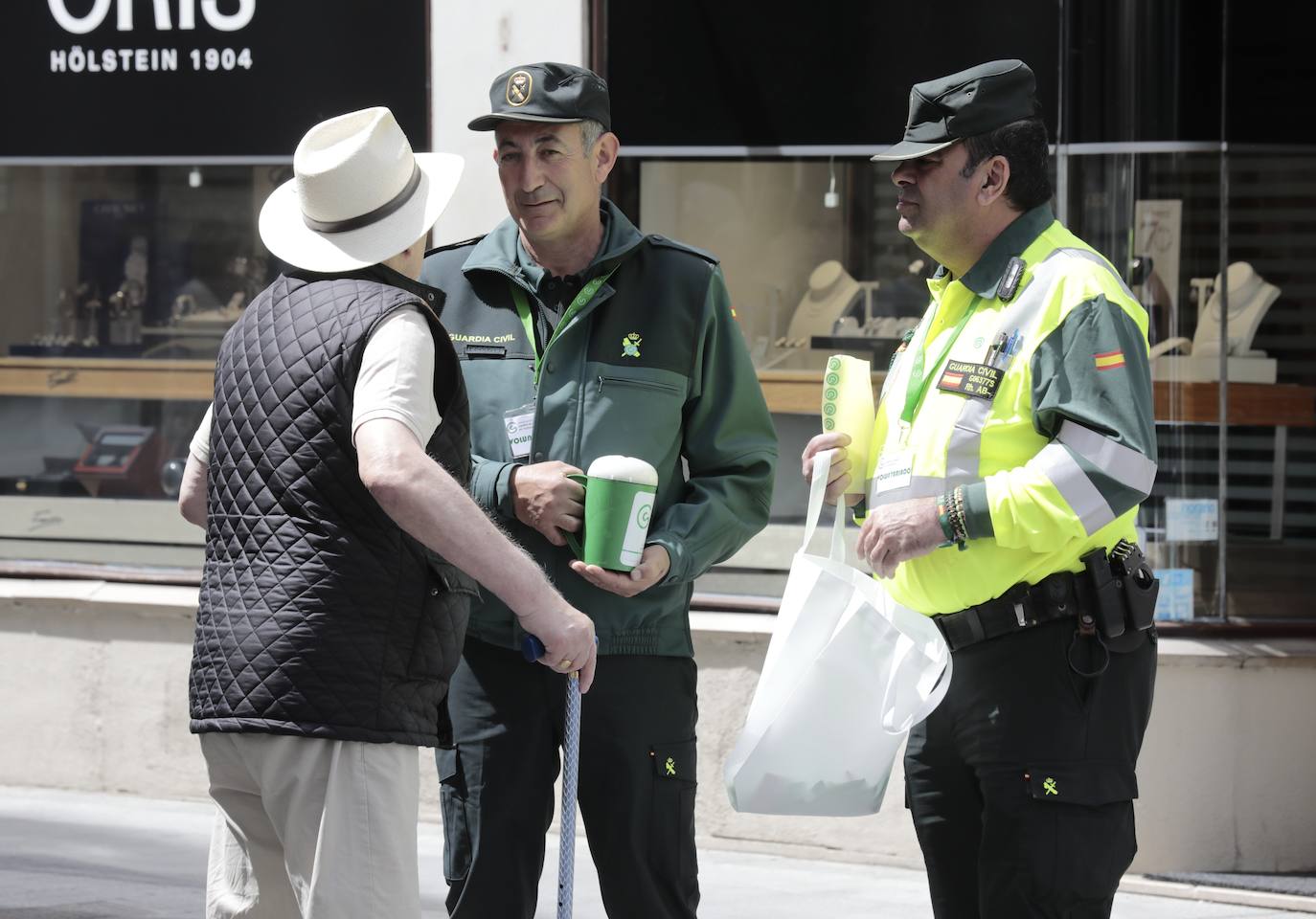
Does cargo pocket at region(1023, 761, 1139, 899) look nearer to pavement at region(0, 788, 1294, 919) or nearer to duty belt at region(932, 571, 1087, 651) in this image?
duty belt at region(932, 571, 1087, 651)

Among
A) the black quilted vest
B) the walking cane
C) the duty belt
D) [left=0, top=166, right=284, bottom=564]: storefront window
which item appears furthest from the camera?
[left=0, top=166, right=284, bottom=564]: storefront window

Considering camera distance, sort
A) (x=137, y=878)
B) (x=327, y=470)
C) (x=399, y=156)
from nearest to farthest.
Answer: (x=327, y=470)
(x=399, y=156)
(x=137, y=878)

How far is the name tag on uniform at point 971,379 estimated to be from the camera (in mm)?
3225

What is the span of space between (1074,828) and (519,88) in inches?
72.8

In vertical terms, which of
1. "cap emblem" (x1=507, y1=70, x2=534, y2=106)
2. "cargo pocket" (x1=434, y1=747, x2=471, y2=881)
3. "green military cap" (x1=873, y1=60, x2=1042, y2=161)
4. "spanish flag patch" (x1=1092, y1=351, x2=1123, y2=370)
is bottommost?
"cargo pocket" (x1=434, y1=747, x2=471, y2=881)

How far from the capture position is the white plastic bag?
10.8ft

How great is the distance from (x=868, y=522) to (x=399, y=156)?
1108 mm

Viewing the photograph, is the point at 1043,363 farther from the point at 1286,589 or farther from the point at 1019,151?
the point at 1286,589

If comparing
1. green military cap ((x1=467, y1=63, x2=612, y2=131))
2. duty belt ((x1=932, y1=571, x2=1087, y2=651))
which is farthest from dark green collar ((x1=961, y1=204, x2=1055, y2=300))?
green military cap ((x1=467, y1=63, x2=612, y2=131))

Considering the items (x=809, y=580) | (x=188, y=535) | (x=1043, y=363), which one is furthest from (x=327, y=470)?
(x=188, y=535)

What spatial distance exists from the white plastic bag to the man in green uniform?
33cm

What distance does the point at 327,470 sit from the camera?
292 cm

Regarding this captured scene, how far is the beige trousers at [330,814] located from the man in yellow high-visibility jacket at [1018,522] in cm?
102

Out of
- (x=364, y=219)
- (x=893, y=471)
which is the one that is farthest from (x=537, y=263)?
(x=893, y=471)
